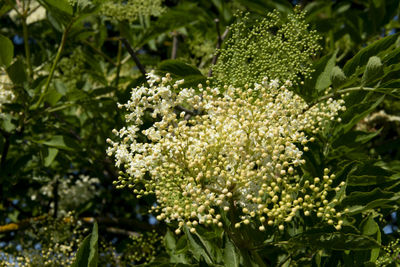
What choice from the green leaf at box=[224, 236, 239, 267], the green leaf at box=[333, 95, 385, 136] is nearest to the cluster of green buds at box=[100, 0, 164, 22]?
the green leaf at box=[333, 95, 385, 136]

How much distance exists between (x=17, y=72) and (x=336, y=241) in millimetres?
1743

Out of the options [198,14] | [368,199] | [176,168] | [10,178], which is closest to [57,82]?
[10,178]

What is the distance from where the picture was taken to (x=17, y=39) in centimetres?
391

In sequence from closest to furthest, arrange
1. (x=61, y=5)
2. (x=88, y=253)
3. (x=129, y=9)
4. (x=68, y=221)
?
(x=88, y=253)
(x=61, y=5)
(x=68, y=221)
(x=129, y=9)

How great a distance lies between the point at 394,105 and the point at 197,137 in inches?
78.1

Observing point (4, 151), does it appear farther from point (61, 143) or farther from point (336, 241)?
point (336, 241)

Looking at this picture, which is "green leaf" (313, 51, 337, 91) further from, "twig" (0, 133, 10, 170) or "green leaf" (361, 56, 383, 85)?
"twig" (0, 133, 10, 170)

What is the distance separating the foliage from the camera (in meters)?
1.26

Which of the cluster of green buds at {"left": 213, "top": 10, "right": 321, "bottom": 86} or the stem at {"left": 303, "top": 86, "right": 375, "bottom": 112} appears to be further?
the stem at {"left": 303, "top": 86, "right": 375, "bottom": 112}

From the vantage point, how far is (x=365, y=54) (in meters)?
1.73

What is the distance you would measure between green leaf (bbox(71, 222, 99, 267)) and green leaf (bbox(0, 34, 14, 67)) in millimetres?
1121

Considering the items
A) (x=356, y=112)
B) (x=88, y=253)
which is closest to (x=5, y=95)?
(x=88, y=253)

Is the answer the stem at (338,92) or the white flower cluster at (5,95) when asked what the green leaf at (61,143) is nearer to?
the white flower cluster at (5,95)

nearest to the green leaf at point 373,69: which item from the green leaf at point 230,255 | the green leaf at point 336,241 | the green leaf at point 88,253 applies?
the green leaf at point 336,241
